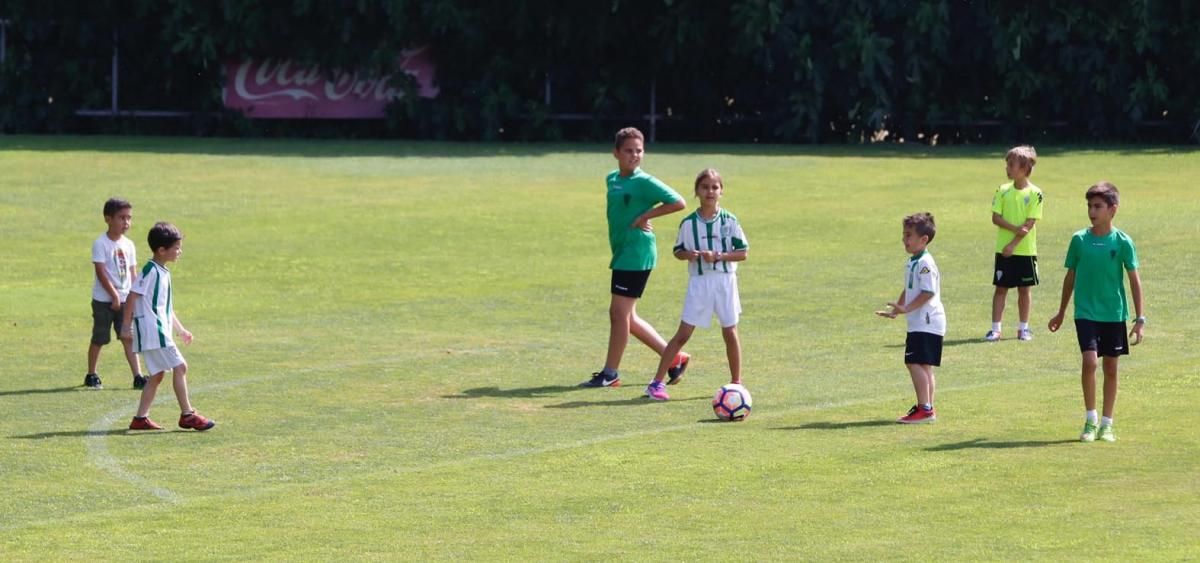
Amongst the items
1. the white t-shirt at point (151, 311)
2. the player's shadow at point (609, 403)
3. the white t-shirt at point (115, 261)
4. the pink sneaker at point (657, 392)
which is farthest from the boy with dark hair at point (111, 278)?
the pink sneaker at point (657, 392)

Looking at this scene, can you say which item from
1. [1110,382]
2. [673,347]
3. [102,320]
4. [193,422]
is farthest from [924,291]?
[102,320]

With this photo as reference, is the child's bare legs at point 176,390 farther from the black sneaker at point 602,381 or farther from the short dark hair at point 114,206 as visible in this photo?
the black sneaker at point 602,381

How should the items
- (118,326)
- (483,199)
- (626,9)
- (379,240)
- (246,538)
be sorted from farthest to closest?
1. (626,9)
2. (483,199)
3. (379,240)
4. (118,326)
5. (246,538)

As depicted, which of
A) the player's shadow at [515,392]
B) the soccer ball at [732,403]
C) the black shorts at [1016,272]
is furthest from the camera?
the black shorts at [1016,272]

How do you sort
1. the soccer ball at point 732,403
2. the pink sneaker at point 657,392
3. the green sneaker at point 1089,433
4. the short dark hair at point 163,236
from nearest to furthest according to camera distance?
the green sneaker at point 1089,433, the short dark hair at point 163,236, the soccer ball at point 732,403, the pink sneaker at point 657,392

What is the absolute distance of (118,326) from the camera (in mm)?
15594

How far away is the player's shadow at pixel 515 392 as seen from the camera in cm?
1480

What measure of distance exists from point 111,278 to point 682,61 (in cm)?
2747

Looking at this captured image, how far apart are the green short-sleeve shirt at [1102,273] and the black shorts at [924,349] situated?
3.94 ft

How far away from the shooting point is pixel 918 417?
1336cm

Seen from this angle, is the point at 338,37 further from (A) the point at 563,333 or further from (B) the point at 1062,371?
(B) the point at 1062,371

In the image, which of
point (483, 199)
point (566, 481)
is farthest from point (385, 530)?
point (483, 199)

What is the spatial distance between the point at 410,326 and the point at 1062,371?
6.35m

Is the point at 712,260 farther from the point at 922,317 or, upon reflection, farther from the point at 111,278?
the point at 111,278
